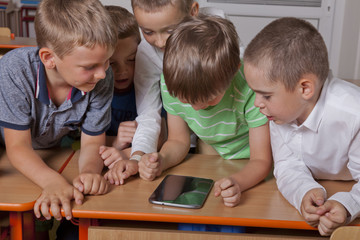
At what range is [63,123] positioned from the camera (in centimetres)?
138

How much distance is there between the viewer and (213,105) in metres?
1.32

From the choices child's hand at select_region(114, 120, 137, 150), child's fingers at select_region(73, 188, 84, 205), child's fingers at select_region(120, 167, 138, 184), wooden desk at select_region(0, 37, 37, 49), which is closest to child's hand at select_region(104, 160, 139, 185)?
child's fingers at select_region(120, 167, 138, 184)

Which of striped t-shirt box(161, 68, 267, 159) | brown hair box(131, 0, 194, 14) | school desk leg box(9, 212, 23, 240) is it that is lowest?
school desk leg box(9, 212, 23, 240)

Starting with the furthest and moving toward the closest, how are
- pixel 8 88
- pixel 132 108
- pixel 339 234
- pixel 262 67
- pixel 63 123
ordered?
pixel 132 108
pixel 63 123
pixel 8 88
pixel 262 67
pixel 339 234

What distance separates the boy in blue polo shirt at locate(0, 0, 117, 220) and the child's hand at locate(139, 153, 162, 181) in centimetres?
12

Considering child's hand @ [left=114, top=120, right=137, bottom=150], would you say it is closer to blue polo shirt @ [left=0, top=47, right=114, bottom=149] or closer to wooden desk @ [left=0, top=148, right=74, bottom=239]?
blue polo shirt @ [left=0, top=47, right=114, bottom=149]

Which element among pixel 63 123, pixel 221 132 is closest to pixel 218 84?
pixel 221 132

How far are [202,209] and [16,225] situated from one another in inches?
19.4

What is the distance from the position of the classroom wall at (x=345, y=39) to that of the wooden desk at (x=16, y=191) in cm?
327

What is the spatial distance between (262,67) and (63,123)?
2.15 ft

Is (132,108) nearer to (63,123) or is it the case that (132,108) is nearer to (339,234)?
(63,123)

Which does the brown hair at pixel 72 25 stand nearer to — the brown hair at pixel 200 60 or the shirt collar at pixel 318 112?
the brown hair at pixel 200 60

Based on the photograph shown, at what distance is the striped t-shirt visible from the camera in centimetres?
133

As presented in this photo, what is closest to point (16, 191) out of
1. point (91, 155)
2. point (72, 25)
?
point (91, 155)
